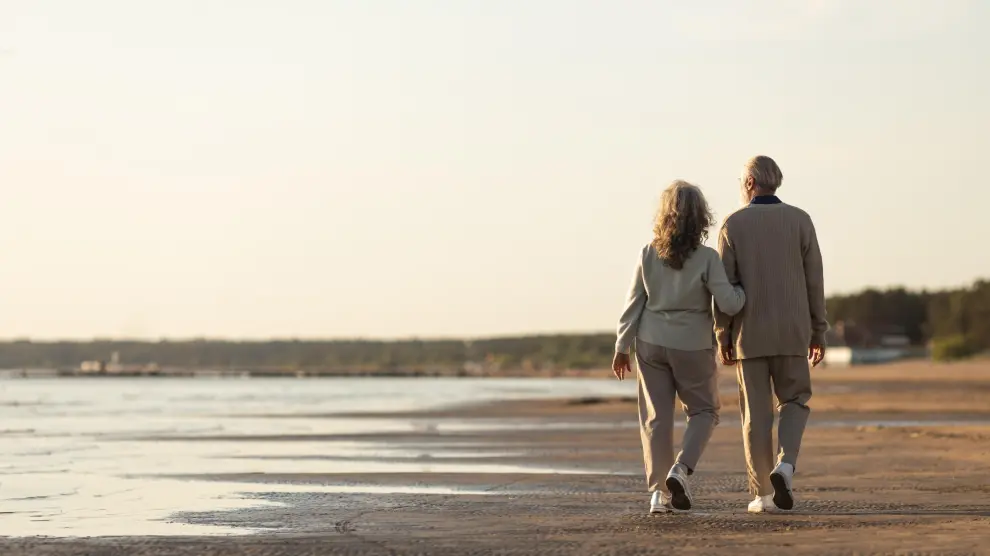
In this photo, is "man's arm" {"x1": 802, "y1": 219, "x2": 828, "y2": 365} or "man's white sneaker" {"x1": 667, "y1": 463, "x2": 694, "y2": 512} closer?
"man's white sneaker" {"x1": 667, "y1": 463, "x2": 694, "y2": 512}

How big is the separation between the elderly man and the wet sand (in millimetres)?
405

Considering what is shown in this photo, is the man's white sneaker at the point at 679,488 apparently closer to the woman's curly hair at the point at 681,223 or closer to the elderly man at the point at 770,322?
the elderly man at the point at 770,322

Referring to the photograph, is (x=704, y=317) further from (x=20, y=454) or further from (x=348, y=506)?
(x=20, y=454)

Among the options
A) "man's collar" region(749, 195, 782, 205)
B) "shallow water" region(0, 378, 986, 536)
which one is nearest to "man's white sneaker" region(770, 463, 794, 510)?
"man's collar" region(749, 195, 782, 205)

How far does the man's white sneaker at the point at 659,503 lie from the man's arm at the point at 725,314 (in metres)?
0.89

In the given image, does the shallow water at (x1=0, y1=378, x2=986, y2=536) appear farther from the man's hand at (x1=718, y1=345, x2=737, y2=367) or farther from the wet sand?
the man's hand at (x1=718, y1=345, x2=737, y2=367)

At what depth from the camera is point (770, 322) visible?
315 inches

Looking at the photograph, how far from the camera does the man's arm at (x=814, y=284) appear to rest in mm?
8125

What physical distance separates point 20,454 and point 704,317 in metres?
8.67

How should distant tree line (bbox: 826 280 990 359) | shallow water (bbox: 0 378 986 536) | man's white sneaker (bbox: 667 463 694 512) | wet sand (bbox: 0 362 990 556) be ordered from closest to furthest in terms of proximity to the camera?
wet sand (bbox: 0 362 990 556)
man's white sneaker (bbox: 667 463 694 512)
shallow water (bbox: 0 378 986 536)
distant tree line (bbox: 826 280 990 359)

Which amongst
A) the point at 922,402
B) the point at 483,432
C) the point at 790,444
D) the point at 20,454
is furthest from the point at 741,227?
the point at 922,402

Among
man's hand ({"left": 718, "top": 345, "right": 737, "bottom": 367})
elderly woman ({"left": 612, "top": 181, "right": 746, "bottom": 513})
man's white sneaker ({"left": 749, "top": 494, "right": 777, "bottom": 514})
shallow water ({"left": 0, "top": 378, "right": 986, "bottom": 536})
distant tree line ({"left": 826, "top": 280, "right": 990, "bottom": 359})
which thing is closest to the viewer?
man's white sneaker ({"left": 749, "top": 494, "right": 777, "bottom": 514})

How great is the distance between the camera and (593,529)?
280 inches

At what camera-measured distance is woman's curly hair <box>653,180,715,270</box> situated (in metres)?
7.96
